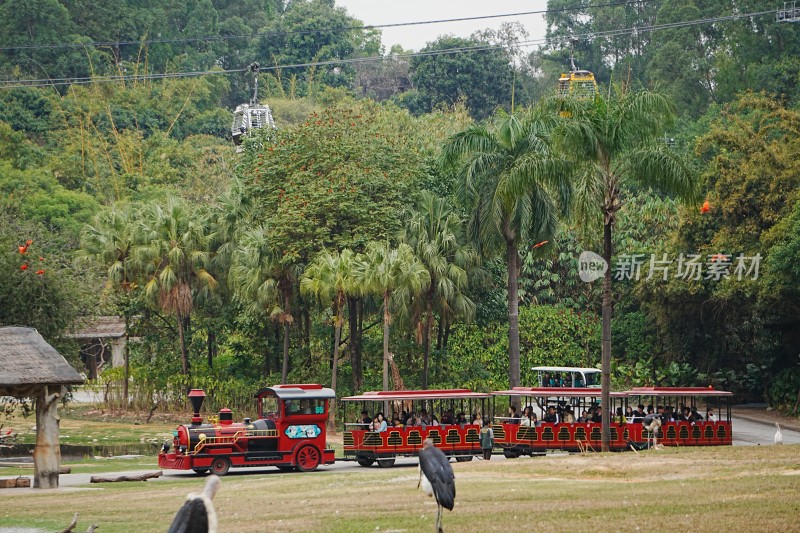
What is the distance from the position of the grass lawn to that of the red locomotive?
5.52 ft

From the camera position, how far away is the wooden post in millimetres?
30656

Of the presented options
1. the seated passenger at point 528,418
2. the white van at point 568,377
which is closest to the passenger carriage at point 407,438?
the seated passenger at point 528,418

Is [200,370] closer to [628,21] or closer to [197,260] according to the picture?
[197,260]

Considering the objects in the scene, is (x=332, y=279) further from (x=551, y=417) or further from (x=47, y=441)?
(x=47, y=441)

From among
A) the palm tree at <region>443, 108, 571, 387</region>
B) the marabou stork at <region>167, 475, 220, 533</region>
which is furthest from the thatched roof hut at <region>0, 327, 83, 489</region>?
the marabou stork at <region>167, 475, 220, 533</region>

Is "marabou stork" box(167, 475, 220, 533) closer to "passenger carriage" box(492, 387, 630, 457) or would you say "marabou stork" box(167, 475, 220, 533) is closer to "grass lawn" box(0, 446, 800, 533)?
"grass lawn" box(0, 446, 800, 533)

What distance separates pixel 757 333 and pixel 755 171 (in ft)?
26.7

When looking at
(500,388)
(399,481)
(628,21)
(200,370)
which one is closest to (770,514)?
(399,481)

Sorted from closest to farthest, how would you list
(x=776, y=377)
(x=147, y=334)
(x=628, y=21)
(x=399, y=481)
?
(x=399, y=481), (x=776, y=377), (x=147, y=334), (x=628, y=21)

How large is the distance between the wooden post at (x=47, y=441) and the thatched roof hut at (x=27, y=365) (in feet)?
1.39

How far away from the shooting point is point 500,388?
5384cm

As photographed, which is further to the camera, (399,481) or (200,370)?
(200,370)

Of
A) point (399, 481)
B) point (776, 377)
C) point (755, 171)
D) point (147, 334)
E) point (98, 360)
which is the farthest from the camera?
point (98, 360)

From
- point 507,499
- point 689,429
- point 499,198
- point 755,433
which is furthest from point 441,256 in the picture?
point 507,499
